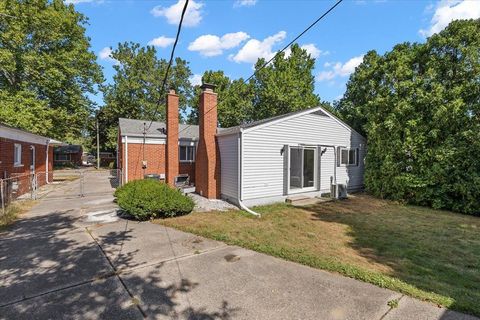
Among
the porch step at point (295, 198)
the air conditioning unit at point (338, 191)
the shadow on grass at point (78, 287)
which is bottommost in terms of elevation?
the shadow on grass at point (78, 287)

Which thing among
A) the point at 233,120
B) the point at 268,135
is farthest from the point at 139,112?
the point at 268,135

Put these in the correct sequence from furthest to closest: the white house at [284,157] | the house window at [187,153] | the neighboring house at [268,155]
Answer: the house window at [187,153], the neighboring house at [268,155], the white house at [284,157]

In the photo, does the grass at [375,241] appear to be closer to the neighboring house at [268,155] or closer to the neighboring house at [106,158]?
the neighboring house at [268,155]

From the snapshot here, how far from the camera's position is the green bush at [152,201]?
7.35 m

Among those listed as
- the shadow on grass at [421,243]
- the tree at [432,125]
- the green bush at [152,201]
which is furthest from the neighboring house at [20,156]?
the tree at [432,125]

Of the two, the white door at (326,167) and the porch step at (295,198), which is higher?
the white door at (326,167)

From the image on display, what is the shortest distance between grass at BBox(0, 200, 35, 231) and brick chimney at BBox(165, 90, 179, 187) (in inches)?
220

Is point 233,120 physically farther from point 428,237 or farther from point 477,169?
point 428,237

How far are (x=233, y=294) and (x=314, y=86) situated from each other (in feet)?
97.3

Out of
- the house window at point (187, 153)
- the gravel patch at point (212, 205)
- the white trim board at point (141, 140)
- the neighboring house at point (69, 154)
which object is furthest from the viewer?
the neighboring house at point (69, 154)

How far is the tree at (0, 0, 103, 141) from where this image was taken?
2008 centimetres

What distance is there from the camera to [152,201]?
7.44m

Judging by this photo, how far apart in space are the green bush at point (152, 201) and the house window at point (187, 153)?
693cm

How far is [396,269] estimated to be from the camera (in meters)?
4.36
